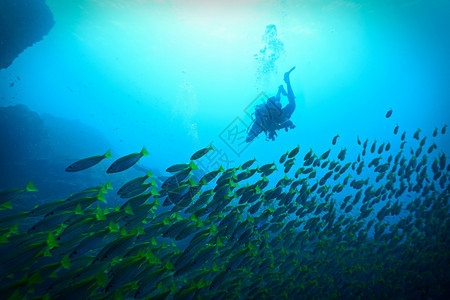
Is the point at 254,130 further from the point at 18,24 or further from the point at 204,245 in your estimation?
the point at 18,24

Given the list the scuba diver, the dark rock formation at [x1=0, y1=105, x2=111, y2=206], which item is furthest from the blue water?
the scuba diver

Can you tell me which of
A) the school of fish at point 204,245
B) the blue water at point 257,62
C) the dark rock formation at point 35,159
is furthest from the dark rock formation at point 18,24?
the school of fish at point 204,245

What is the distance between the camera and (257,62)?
57.2m

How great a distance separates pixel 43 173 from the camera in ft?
54.0

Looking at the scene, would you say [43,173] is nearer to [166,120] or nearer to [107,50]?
[107,50]

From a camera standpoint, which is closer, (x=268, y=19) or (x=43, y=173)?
(x=43, y=173)

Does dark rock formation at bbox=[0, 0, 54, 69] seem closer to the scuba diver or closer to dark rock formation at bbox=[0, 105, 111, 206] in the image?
dark rock formation at bbox=[0, 105, 111, 206]

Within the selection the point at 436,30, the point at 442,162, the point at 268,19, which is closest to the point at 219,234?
the point at 442,162

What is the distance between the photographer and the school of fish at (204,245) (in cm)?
370

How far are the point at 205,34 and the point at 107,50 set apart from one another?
28.3m

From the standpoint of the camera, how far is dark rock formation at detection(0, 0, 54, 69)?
1630cm

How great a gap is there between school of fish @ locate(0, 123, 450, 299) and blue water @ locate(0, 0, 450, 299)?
228 centimetres

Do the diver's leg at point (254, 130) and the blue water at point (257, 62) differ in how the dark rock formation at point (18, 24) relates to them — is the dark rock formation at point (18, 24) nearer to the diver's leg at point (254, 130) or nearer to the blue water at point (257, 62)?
the blue water at point (257, 62)

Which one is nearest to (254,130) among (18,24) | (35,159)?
(35,159)
